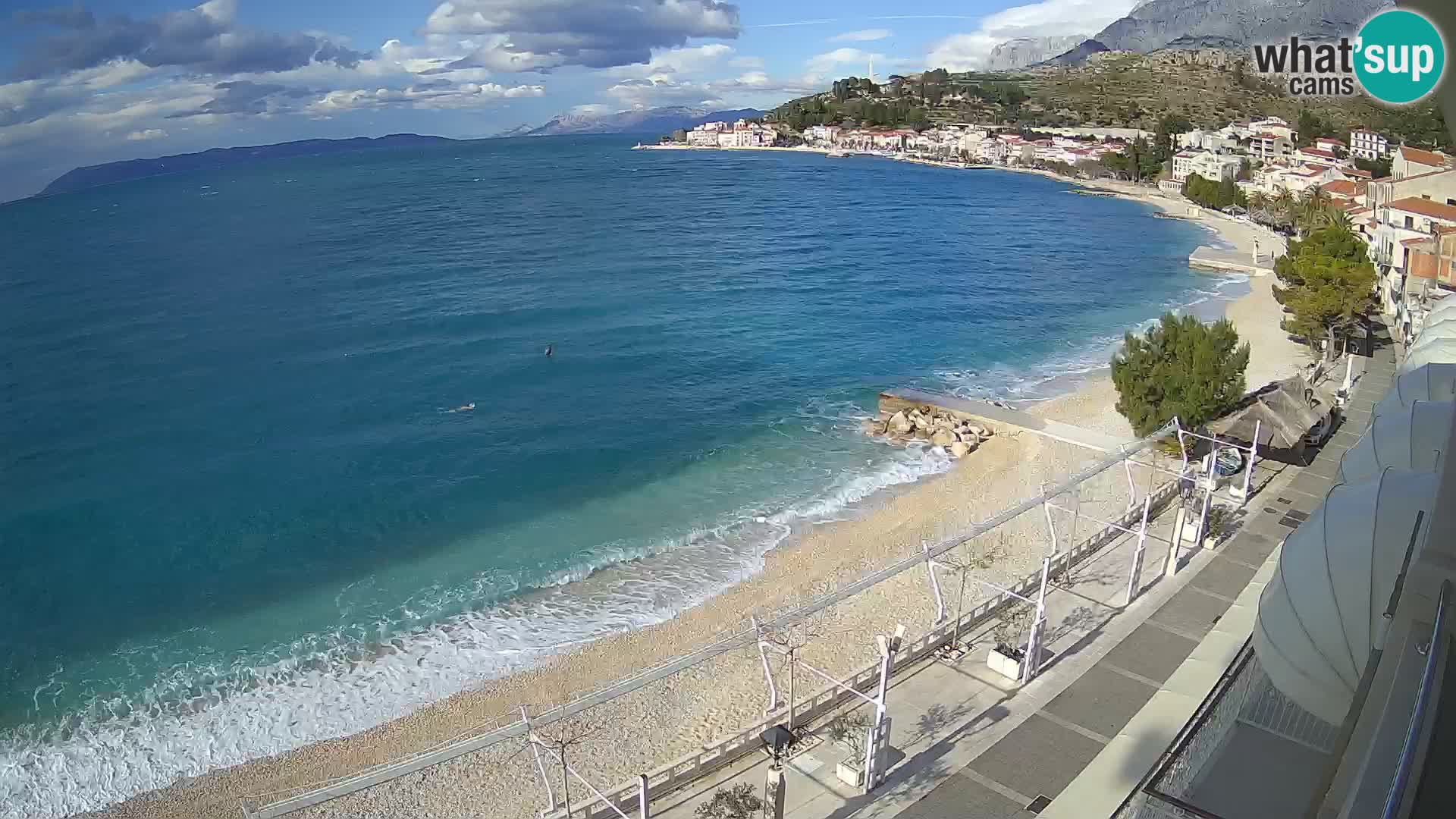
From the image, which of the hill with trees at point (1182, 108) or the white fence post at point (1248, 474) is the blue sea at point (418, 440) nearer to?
the white fence post at point (1248, 474)

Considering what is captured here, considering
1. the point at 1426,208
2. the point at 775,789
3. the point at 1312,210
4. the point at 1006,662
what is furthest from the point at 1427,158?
the point at 775,789

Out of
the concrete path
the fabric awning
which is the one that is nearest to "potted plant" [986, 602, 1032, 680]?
the fabric awning

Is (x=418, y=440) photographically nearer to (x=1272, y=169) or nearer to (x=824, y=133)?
(x=1272, y=169)

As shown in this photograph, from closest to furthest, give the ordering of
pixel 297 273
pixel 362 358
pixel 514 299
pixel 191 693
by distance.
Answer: pixel 191 693, pixel 362 358, pixel 514 299, pixel 297 273

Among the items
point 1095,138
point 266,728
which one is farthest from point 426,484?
point 1095,138

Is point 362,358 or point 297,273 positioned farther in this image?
point 297,273

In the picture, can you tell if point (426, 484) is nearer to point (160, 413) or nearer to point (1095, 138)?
point (160, 413)

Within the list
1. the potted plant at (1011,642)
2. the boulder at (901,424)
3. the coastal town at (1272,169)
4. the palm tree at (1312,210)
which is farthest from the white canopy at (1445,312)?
the palm tree at (1312,210)

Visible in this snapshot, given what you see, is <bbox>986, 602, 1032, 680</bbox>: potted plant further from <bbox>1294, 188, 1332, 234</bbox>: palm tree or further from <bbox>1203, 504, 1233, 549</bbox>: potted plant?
<bbox>1294, 188, 1332, 234</bbox>: palm tree
